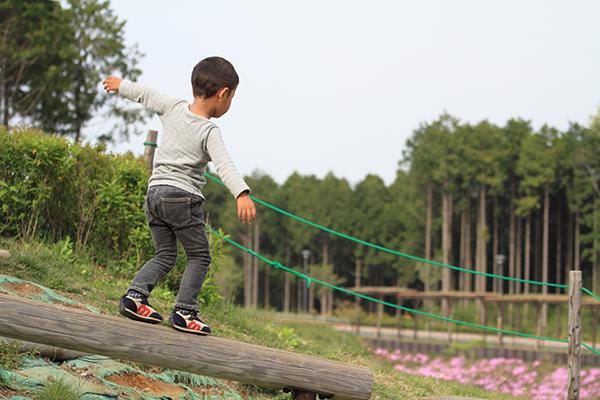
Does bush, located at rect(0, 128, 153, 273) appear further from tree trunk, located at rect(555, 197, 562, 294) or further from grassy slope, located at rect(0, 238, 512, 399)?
tree trunk, located at rect(555, 197, 562, 294)

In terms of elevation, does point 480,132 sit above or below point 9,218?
above

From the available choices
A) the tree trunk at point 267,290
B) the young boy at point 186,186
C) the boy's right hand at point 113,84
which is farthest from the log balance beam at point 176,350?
the tree trunk at point 267,290

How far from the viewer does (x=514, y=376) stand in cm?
2128

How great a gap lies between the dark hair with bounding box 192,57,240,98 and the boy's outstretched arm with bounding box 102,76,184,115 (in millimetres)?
290

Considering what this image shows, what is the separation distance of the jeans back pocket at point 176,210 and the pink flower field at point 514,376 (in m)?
13.1

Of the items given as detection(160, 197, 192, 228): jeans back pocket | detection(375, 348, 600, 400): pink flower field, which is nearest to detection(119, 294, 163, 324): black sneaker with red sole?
detection(160, 197, 192, 228): jeans back pocket

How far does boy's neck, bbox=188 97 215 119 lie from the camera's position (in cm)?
469

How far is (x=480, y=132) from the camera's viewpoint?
5044 cm

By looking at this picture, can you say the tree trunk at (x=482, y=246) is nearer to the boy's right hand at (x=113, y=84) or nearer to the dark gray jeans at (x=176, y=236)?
the dark gray jeans at (x=176, y=236)

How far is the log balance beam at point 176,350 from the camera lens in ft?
13.6

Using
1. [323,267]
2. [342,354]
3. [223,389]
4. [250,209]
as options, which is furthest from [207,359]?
[323,267]

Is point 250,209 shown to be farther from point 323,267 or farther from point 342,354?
point 323,267

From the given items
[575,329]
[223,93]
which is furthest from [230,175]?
[575,329]

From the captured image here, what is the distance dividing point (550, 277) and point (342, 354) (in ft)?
169
